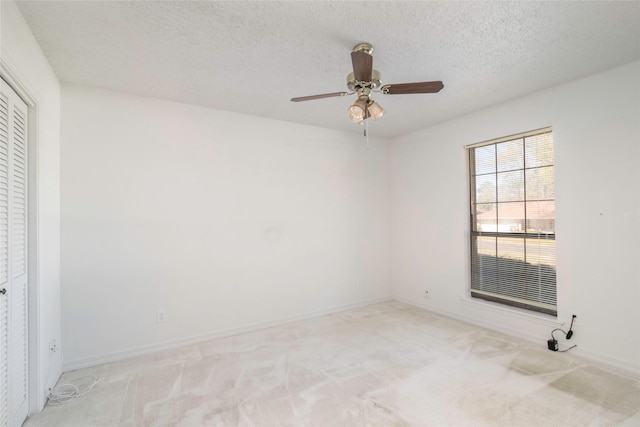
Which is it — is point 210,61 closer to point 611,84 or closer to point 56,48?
point 56,48

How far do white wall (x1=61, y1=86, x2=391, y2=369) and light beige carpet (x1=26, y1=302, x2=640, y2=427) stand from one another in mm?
369

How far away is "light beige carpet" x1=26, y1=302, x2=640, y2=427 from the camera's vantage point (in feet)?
6.52

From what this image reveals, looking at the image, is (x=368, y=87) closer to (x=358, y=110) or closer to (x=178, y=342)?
(x=358, y=110)

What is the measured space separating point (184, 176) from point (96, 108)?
3.08ft

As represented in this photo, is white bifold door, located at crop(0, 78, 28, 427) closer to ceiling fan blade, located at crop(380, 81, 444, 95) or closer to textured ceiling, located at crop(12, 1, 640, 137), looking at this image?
textured ceiling, located at crop(12, 1, 640, 137)

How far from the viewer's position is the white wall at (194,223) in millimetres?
2752

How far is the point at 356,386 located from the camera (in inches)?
92.3

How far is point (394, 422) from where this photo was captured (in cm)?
192

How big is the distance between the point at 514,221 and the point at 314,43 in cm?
283

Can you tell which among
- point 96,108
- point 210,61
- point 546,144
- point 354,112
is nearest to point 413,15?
point 354,112

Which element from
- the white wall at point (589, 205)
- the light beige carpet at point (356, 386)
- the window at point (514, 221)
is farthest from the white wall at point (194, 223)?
the white wall at point (589, 205)

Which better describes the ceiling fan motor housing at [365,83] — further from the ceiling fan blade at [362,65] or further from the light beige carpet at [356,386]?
the light beige carpet at [356,386]

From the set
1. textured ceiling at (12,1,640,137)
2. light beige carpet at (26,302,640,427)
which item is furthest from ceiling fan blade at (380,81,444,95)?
light beige carpet at (26,302,640,427)

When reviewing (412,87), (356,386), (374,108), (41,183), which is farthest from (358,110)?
(41,183)
